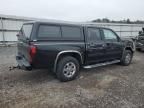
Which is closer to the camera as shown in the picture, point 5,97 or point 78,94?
point 5,97

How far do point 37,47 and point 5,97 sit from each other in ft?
4.89

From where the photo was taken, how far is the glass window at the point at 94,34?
5.69 m

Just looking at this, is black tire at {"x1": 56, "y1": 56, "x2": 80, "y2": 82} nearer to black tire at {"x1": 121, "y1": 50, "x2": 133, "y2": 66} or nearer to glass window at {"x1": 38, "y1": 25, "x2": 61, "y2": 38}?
glass window at {"x1": 38, "y1": 25, "x2": 61, "y2": 38}

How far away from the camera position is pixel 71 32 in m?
5.25

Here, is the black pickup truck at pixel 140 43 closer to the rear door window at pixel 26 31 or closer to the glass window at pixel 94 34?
the glass window at pixel 94 34

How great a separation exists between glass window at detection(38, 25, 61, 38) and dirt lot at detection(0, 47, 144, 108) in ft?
4.84

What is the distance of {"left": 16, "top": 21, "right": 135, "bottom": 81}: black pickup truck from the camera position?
4488mm

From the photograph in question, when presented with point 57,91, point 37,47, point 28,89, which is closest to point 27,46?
point 37,47

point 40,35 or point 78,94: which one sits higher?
point 40,35

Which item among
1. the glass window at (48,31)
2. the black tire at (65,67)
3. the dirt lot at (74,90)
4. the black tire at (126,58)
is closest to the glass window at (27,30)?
the glass window at (48,31)

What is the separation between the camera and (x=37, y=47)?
4359 mm

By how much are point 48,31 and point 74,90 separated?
1.87 meters

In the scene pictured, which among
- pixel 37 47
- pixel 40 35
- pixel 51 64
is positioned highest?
pixel 40 35

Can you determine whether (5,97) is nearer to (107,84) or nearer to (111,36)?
(107,84)
